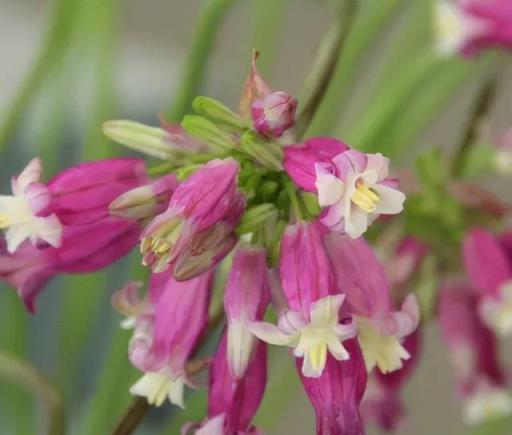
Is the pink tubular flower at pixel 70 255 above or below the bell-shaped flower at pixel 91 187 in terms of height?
below

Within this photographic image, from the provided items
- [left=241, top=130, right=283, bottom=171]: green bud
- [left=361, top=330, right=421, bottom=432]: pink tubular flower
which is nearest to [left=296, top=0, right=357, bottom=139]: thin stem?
[left=241, top=130, right=283, bottom=171]: green bud

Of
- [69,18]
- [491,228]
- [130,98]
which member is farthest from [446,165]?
[130,98]

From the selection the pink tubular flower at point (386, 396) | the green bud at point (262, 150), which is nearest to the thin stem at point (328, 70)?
the green bud at point (262, 150)

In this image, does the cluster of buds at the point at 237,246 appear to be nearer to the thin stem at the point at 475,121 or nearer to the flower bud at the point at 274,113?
the flower bud at the point at 274,113

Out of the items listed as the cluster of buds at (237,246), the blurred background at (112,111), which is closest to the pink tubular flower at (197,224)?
the cluster of buds at (237,246)

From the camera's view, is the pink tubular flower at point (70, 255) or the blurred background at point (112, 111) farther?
the blurred background at point (112, 111)

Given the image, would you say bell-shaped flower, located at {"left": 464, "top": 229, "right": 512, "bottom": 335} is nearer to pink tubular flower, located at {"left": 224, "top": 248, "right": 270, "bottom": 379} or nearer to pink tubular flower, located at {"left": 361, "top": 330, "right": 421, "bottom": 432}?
pink tubular flower, located at {"left": 361, "top": 330, "right": 421, "bottom": 432}

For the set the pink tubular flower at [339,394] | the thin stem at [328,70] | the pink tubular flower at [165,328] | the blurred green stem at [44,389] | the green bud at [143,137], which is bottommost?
the blurred green stem at [44,389]
